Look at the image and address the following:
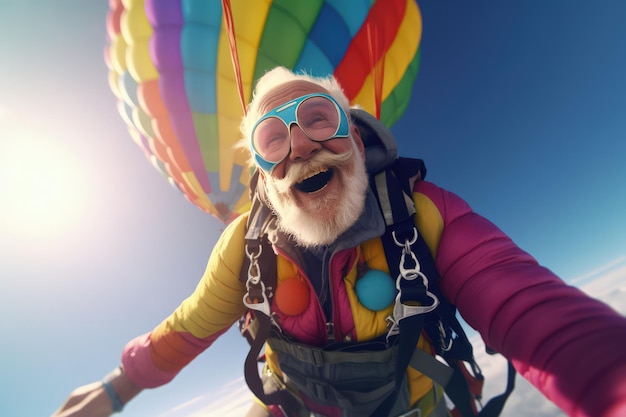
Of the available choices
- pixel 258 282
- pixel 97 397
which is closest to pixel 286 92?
pixel 258 282

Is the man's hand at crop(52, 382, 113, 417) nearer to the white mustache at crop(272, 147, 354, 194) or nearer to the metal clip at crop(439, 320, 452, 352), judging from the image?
the white mustache at crop(272, 147, 354, 194)

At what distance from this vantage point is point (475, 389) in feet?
7.77

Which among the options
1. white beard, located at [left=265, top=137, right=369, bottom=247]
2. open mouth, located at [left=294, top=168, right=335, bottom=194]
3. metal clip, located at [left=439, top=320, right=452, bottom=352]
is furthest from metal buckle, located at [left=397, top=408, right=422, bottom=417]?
open mouth, located at [left=294, top=168, right=335, bottom=194]

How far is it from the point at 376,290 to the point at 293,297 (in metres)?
0.53

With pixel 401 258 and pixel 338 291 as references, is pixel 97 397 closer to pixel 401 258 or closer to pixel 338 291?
pixel 338 291

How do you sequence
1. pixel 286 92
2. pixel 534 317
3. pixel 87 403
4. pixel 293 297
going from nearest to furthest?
pixel 534 317 < pixel 293 297 < pixel 87 403 < pixel 286 92

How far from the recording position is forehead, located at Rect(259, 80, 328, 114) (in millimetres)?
2219

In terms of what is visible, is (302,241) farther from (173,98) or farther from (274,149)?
(173,98)

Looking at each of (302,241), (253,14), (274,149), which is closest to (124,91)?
(253,14)

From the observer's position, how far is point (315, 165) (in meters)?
1.85

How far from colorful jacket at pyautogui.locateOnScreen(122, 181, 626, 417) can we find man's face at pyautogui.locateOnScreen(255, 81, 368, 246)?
11 cm

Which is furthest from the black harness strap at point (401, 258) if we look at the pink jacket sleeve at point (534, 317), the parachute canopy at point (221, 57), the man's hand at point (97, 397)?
the parachute canopy at point (221, 57)

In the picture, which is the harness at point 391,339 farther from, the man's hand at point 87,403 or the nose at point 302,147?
the man's hand at point 87,403

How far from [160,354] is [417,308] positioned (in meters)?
1.97
